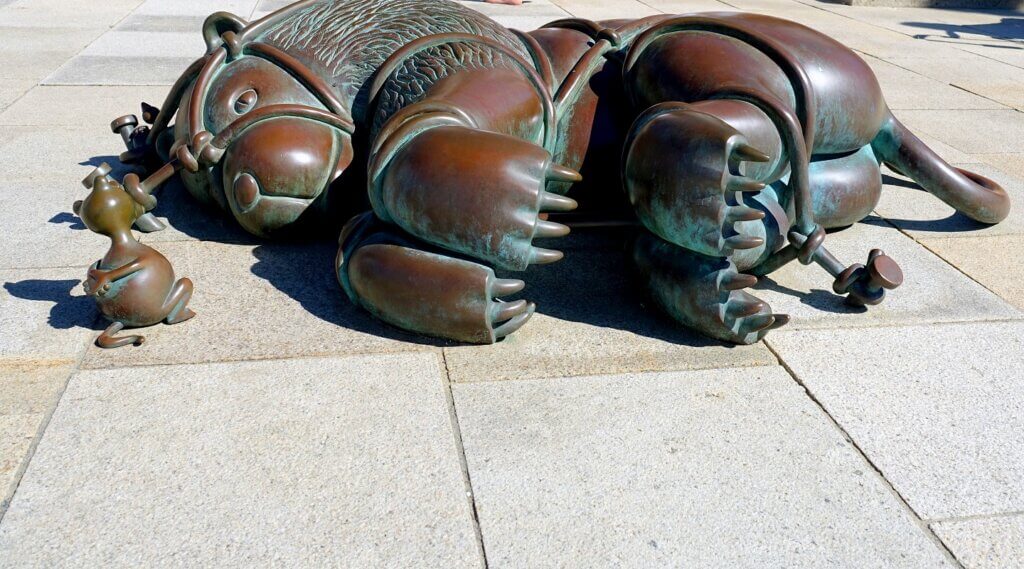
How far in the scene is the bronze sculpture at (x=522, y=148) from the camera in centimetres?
263

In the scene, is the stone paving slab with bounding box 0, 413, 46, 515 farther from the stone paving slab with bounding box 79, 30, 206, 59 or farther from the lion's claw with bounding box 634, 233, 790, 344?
the stone paving slab with bounding box 79, 30, 206, 59

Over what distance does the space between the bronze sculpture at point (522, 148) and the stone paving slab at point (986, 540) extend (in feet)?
2.50

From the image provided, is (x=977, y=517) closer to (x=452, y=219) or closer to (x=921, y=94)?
(x=452, y=219)

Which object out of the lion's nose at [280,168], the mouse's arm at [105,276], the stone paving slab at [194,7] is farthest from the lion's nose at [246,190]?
the stone paving slab at [194,7]

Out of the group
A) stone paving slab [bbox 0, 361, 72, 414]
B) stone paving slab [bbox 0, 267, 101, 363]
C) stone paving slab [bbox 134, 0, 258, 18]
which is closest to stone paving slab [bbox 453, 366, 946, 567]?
stone paving slab [bbox 0, 361, 72, 414]

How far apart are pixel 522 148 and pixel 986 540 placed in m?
1.48

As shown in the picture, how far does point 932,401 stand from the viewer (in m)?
2.69

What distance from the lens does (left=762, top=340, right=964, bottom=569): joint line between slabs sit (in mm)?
2119

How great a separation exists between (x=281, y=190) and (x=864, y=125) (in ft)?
6.78

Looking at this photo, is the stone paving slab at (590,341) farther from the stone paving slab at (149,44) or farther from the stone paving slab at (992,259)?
the stone paving slab at (149,44)

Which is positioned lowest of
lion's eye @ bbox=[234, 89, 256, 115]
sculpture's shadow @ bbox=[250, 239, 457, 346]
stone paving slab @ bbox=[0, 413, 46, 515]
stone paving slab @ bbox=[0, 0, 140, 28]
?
stone paving slab @ bbox=[0, 0, 140, 28]

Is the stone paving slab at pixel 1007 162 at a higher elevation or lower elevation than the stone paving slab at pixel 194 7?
higher

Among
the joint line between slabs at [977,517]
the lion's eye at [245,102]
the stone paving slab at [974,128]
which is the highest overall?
the lion's eye at [245,102]

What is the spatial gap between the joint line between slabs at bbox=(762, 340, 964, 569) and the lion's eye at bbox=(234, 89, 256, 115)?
74.4 inches
